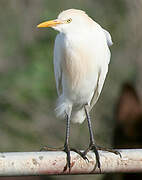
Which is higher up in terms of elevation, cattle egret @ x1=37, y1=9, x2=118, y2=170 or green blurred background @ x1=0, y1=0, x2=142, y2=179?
cattle egret @ x1=37, y1=9, x2=118, y2=170

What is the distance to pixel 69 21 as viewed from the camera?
2424mm

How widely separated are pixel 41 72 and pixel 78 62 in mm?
Result: 2675

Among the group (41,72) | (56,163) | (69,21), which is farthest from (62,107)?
(41,72)

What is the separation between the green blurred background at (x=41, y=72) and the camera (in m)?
5.17

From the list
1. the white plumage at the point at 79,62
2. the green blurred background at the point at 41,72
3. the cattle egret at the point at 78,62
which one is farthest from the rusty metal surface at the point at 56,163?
the green blurred background at the point at 41,72

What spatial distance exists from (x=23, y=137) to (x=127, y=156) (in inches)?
132

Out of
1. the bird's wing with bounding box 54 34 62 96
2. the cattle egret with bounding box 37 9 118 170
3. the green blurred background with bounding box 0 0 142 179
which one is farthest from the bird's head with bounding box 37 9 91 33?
the green blurred background with bounding box 0 0 142 179

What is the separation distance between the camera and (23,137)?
5.39 metres

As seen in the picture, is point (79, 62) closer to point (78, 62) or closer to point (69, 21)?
point (78, 62)

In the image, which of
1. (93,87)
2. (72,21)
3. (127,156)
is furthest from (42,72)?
(127,156)

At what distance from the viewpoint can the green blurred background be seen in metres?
5.17

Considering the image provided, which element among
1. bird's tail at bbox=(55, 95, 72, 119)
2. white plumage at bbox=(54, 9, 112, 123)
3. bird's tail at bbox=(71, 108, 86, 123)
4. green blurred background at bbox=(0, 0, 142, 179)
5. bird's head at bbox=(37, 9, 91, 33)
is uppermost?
bird's head at bbox=(37, 9, 91, 33)

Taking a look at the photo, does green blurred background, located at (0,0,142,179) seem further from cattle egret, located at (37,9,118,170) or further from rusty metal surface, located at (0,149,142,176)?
rusty metal surface, located at (0,149,142,176)

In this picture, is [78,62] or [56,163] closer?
[56,163]
